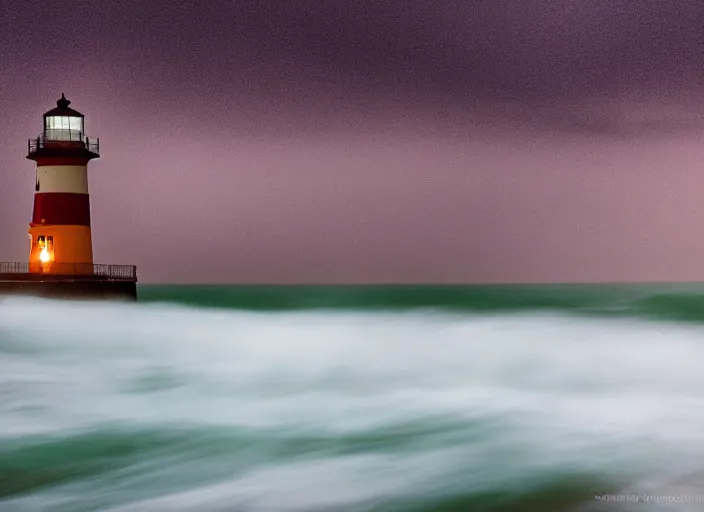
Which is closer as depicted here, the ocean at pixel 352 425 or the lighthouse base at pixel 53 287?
the ocean at pixel 352 425

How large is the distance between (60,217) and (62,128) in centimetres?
214

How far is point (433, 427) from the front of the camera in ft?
29.7

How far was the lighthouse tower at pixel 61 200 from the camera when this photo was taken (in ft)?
67.5

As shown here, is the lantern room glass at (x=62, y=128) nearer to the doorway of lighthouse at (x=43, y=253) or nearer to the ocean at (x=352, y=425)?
the doorway of lighthouse at (x=43, y=253)

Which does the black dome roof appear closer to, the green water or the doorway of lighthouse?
the doorway of lighthouse

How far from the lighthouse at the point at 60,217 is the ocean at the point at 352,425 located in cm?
338

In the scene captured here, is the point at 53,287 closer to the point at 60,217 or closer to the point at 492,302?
the point at 60,217

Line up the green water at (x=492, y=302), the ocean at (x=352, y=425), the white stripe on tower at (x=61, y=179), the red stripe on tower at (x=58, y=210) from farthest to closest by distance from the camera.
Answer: the green water at (x=492, y=302)
the white stripe on tower at (x=61, y=179)
the red stripe on tower at (x=58, y=210)
the ocean at (x=352, y=425)

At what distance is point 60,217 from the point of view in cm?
2055

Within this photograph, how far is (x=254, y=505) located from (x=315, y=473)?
0.97 metres

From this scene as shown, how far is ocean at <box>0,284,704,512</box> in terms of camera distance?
6.53m

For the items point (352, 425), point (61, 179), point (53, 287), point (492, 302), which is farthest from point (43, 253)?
point (492, 302)

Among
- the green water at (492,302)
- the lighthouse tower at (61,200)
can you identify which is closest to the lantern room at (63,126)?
the lighthouse tower at (61,200)

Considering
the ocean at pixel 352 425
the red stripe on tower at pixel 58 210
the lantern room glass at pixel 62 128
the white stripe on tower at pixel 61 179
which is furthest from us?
the lantern room glass at pixel 62 128
